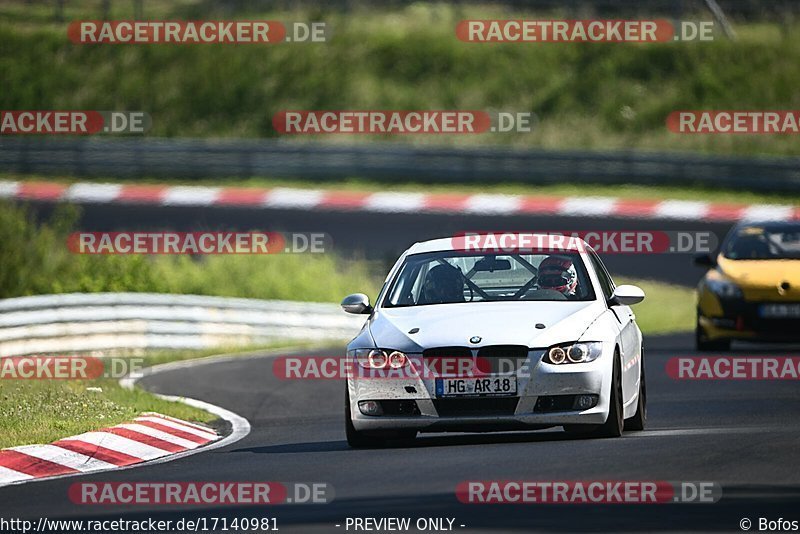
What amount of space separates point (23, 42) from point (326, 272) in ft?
71.4

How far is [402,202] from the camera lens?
34.8 metres

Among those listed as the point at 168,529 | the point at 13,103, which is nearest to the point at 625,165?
the point at 13,103

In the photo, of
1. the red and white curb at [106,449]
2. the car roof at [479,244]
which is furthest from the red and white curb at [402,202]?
the car roof at [479,244]

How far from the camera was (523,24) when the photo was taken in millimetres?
47656

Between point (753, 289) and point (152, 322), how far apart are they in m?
8.72

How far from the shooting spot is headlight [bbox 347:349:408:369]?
1176 cm

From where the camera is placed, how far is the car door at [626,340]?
12422mm

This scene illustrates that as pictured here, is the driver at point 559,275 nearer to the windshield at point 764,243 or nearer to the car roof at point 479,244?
the car roof at point 479,244

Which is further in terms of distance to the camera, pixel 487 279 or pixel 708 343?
pixel 708 343

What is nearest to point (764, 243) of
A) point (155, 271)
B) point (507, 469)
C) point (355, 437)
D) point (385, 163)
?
point (355, 437)

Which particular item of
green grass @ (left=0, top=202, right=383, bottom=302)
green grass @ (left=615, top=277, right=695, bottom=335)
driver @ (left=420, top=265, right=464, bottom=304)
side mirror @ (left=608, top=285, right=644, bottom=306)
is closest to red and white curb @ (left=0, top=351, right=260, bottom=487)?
driver @ (left=420, top=265, right=464, bottom=304)

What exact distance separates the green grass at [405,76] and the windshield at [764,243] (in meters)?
23.3

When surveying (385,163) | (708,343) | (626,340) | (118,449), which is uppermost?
(385,163)

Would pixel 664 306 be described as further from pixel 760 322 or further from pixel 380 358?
pixel 380 358
